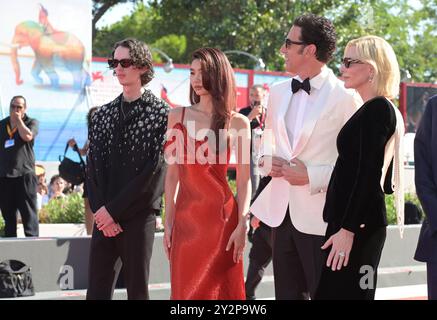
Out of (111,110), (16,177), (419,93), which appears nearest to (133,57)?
(111,110)

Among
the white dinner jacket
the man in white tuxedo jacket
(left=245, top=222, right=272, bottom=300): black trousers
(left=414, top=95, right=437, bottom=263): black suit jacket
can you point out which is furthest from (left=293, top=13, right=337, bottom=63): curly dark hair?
(left=245, top=222, right=272, bottom=300): black trousers

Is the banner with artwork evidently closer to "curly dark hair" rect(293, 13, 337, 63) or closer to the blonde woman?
"curly dark hair" rect(293, 13, 337, 63)

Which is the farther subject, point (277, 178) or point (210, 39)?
point (210, 39)

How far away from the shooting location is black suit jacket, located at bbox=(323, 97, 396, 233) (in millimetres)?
4648

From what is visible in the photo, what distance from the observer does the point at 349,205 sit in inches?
184

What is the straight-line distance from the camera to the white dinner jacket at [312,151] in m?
5.38

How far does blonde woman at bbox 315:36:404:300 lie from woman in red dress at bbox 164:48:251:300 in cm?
86

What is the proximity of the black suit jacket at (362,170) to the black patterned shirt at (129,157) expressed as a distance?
1582mm

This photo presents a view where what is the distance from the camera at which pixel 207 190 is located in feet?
18.3

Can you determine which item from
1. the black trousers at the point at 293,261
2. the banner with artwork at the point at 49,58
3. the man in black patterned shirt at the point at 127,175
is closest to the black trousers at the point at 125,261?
the man in black patterned shirt at the point at 127,175

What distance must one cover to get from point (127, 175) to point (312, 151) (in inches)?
50.8

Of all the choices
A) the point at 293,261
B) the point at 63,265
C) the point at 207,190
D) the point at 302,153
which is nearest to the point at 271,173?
the point at 302,153
